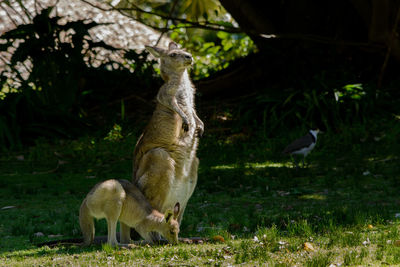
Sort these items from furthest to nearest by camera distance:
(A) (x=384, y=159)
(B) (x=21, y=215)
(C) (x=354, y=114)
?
(C) (x=354, y=114), (A) (x=384, y=159), (B) (x=21, y=215)

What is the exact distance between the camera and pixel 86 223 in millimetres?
5648

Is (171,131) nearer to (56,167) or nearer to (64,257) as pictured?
(64,257)

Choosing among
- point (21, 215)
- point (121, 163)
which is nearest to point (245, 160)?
point (121, 163)

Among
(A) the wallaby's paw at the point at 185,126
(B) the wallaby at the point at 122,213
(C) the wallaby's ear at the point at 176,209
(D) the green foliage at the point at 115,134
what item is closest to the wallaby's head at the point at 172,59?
(A) the wallaby's paw at the point at 185,126

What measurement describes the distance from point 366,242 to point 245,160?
5557mm

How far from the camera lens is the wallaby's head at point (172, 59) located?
612 centimetres

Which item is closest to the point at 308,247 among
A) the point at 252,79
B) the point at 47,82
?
the point at 47,82

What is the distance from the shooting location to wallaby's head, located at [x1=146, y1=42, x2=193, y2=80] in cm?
612

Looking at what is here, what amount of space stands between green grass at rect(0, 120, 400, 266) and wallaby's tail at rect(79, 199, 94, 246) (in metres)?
0.13

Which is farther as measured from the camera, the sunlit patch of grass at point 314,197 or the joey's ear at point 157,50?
the sunlit patch of grass at point 314,197

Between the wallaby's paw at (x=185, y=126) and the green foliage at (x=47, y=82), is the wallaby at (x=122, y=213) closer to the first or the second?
the wallaby's paw at (x=185, y=126)

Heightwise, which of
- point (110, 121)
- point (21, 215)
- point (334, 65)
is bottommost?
point (21, 215)

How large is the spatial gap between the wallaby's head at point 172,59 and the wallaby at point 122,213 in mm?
1243

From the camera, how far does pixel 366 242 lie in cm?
539
